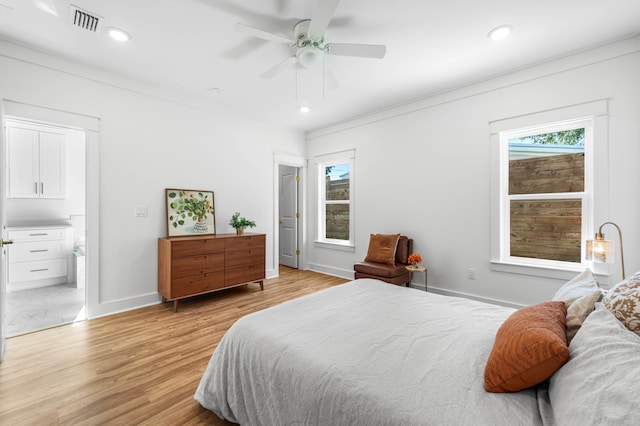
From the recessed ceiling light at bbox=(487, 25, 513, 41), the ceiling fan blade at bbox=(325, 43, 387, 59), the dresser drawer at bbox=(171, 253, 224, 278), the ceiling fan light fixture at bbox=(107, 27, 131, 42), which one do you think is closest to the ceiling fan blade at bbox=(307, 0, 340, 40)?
the ceiling fan blade at bbox=(325, 43, 387, 59)

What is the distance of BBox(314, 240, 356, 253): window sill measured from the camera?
486 cm

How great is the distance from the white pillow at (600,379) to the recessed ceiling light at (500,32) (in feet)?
8.13

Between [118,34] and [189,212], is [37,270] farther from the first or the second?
[118,34]

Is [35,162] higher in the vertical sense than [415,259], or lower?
higher

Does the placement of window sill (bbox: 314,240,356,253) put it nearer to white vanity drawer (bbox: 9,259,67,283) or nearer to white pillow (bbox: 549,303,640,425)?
white pillow (bbox: 549,303,640,425)

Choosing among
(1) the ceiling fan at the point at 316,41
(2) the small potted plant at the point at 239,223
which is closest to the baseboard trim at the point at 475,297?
(2) the small potted plant at the point at 239,223

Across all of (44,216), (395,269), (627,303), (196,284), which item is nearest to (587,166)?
(395,269)

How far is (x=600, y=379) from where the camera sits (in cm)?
78

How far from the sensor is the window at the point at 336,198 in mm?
4957

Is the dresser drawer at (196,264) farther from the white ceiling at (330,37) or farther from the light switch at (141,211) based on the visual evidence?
the white ceiling at (330,37)

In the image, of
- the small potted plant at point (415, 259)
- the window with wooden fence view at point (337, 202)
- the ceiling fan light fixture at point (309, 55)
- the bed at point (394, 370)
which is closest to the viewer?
the bed at point (394, 370)

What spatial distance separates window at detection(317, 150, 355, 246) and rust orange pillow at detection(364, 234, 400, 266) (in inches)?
34.2

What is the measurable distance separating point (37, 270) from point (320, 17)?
528cm

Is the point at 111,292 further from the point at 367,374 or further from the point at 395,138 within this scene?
the point at 395,138
